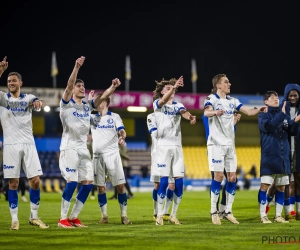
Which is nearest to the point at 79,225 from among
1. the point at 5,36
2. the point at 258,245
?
the point at 258,245

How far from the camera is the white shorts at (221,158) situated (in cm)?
1177

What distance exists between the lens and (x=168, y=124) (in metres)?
12.3

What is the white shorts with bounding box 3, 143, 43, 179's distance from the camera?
10.9 m

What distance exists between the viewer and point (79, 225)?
37.2 feet

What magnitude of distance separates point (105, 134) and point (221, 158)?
2.29 m

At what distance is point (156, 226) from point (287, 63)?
57.8 meters

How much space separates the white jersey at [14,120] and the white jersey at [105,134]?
166 cm

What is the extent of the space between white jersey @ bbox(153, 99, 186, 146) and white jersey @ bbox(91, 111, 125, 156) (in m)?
0.79

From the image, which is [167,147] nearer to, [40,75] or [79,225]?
[79,225]

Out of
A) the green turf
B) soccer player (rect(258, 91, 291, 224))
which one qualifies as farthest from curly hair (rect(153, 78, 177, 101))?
the green turf

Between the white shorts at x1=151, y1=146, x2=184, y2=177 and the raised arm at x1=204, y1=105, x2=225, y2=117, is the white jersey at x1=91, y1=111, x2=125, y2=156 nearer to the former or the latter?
the white shorts at x1=151, y1=146, x2=184, y2=177

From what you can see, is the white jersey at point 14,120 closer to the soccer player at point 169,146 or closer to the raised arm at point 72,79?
the raised arm at point 72,79

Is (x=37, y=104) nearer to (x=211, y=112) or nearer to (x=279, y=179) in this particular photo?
(x=211, y=112)

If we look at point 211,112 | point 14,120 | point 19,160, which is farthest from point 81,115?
point 211,112
